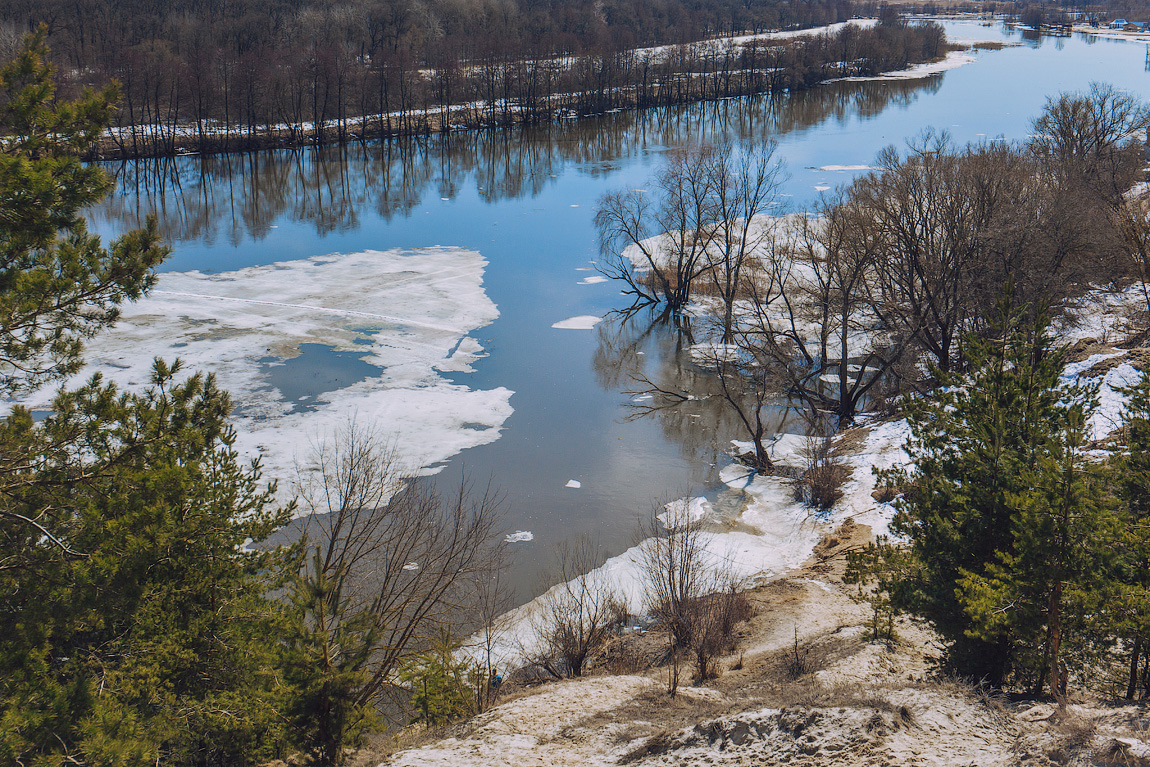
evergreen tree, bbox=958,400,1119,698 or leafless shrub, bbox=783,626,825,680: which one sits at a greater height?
evergreen tree, bbox=958,400,1119,698

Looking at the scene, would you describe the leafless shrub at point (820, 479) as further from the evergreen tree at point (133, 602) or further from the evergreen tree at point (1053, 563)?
the evergreen tree at point (133, 602)

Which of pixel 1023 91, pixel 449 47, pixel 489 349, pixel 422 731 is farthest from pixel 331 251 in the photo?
pixel 1023 91

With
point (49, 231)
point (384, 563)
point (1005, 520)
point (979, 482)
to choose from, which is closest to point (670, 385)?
point (384, 563)

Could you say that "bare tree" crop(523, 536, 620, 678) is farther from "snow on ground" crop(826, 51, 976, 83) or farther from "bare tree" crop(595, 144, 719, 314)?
"snow on ground" crop(826, 51, 976, 83)

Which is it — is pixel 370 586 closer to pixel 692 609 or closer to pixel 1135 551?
pixel 692 609

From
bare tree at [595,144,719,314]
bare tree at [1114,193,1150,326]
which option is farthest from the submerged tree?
bare tree at [1114,193,1150,326]
